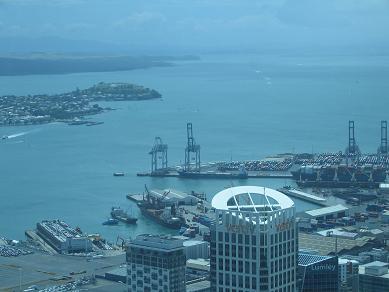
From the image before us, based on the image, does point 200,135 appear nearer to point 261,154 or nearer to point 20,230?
point 261,154

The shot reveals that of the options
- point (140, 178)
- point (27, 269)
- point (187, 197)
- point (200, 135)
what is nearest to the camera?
point (27, 269)

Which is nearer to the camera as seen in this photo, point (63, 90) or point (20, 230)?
point (20, 230)

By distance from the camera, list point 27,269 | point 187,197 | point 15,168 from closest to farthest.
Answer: point 27,269, point 187,197, point 15,168

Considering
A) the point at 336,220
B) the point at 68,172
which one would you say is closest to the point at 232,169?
the point at 68,172

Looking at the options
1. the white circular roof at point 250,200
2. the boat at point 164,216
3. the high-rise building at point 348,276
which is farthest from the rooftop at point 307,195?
the white circular roof at point 250,200

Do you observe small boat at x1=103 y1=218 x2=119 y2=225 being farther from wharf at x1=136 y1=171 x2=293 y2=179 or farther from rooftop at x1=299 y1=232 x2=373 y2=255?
wharf at x1=136 y1=171 x2=293 y2=179

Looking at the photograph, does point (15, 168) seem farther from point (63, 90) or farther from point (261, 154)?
point (63, 90)

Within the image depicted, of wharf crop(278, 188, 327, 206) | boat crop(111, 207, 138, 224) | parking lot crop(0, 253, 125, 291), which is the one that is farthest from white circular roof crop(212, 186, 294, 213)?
wharf crop(278, 188, 327, 206)
